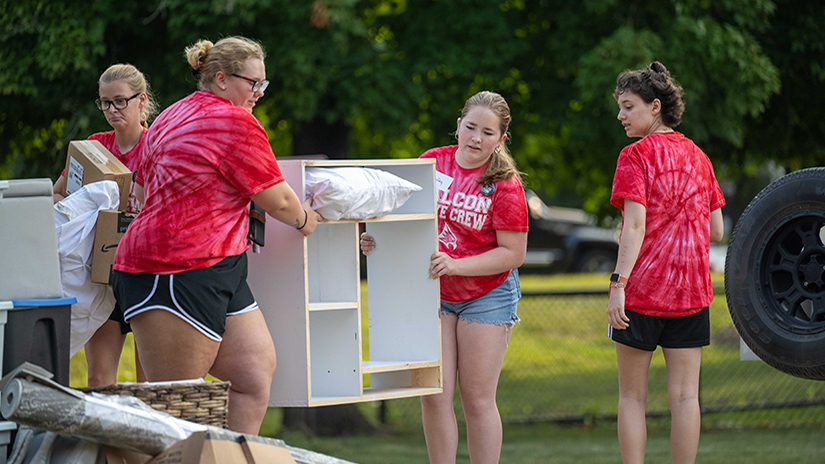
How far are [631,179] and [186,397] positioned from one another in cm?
205

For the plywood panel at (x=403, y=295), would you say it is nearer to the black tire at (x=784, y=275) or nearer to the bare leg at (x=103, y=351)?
the bare leg at (x=103, y=351)

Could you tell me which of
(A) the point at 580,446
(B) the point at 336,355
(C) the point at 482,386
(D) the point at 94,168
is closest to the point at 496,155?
(C) the point at 482,386

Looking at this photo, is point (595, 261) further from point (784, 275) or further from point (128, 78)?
point (128, 78)

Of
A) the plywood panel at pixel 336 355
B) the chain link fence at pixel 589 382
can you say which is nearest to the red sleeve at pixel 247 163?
the plywood panel at pixel 336 355

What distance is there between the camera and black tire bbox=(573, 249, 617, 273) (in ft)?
61.8

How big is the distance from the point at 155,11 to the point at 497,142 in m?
4.10

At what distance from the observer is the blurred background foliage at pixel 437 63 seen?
21.4 feet

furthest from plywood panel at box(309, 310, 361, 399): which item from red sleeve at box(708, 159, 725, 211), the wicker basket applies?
red sleeve at box(708, 159, 725, 211)

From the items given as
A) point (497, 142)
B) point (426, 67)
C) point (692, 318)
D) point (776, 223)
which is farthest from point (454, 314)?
point (426, 67)

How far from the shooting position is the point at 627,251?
355cm

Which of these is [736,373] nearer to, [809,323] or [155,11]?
[809,323]

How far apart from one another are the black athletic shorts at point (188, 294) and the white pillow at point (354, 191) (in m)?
0.54

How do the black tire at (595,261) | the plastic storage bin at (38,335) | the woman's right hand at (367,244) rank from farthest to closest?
the black tire at (595,261)
the woman's right hand at (367,244)
the plastic storage bin at (38,335)

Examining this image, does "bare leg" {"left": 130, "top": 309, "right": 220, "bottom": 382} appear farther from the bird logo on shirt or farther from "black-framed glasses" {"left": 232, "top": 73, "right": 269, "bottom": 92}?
the bird logo on shirt
